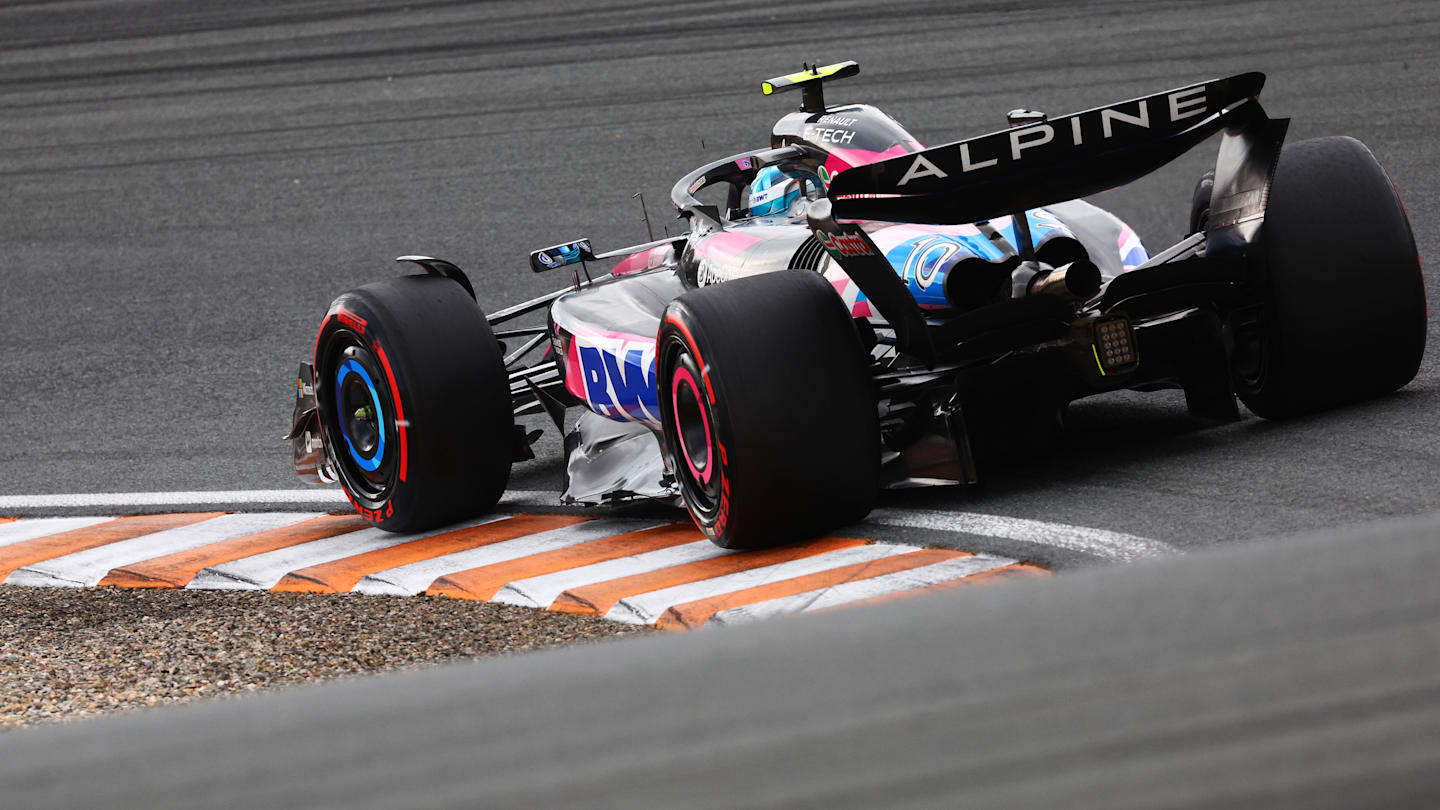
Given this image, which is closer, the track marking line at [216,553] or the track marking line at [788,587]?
the track marking line at [788,587]

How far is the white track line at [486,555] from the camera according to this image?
15.4ft

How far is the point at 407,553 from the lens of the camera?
5086mm

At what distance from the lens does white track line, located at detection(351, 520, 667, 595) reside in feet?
15.4

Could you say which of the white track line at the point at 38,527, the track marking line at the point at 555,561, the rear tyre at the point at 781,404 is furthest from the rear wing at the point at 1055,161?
the white track line at the point at 38,527

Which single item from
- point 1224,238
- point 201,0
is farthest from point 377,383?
point 201,0

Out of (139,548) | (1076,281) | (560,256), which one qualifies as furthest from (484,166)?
(1076,281)

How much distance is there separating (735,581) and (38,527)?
3.18 meters

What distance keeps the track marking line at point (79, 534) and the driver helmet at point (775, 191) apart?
7.32ft

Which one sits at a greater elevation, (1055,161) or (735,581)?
(1055,161)

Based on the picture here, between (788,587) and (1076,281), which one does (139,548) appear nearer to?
(788,587)

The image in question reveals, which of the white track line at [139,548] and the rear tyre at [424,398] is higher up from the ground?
the rear tyre at [424,398]

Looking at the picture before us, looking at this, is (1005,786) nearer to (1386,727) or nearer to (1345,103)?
(1386,727)

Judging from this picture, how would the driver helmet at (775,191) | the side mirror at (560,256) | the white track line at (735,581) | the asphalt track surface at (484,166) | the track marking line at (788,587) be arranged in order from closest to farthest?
the track marking line at (788,587)
the white track line at (735,581)
the asphalt track surface at (484,166)
the driver helmet at (775,191)
the side mirror at (560,256)

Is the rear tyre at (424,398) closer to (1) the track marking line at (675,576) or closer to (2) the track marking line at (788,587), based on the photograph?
(1) the track marking line at (675,576)
